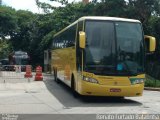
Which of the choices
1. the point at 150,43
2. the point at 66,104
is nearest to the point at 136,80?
the point at 150,43

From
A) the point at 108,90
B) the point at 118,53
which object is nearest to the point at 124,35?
the point at 118,53

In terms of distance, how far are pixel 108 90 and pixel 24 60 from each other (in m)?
47.7

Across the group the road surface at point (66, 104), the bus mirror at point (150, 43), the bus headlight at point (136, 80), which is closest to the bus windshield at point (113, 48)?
the bus headlight at point (136, 80)

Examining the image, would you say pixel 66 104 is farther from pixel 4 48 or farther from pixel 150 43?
pixel 4 48

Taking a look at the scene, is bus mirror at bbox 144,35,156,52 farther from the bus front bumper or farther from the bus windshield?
the bus front bumper

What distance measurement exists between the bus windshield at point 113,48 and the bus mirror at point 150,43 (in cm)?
72

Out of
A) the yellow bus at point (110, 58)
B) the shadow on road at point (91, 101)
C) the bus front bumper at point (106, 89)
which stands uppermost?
the yellow bus at point (110, 58)

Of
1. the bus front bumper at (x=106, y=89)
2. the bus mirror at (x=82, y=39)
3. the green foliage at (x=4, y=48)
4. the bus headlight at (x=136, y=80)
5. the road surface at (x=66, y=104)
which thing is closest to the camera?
the road surface at (x=66, y=104)

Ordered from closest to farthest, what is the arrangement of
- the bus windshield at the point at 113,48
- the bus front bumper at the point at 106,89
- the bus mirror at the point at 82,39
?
the bus mirror at the point at 82,39 < the bus front bumper at the point at 106,89 < the bus windshield at the point at 113,48

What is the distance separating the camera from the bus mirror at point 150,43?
58.6 feet

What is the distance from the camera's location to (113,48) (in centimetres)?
1694

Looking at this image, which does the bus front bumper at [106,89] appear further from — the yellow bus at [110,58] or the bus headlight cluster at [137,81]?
the bus headlight cluster at [137,81]

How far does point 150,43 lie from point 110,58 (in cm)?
215

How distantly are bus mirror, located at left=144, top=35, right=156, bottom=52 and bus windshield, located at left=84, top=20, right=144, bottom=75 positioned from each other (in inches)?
28.4
